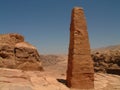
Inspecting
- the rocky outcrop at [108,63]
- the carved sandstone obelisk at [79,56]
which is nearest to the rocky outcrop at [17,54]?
the carved sandstone obelisk at [79,56]

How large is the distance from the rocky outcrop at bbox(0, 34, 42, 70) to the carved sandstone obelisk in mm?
3251

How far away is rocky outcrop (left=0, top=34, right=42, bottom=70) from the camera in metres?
10.5

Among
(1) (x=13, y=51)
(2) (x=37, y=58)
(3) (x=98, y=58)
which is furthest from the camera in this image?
(3) (x=98, y=58)

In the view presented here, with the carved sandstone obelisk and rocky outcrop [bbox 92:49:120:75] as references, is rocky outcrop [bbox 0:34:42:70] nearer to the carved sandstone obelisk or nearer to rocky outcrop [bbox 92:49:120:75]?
the carved sandstone obelisk

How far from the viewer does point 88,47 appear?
8453 millimetres

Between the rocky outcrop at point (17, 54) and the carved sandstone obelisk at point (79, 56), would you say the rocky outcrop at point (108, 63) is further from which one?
the carved sandstone obelisk at point (79, 56)

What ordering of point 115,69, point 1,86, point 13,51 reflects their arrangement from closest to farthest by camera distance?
point 1,86, point 13,51, point 115,69

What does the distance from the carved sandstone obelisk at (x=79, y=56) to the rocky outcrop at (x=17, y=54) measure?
10.7 ft

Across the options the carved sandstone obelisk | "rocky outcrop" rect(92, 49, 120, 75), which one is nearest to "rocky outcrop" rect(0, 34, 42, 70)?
the carved sandstone obelisk

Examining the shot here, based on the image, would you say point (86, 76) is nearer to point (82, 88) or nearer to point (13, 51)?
point (82, 88)

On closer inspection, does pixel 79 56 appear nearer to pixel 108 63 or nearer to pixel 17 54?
pixel 17 54

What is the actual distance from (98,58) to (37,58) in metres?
7.78

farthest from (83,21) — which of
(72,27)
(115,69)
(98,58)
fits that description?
(98,58)

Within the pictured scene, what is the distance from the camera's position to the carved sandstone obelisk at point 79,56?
827 centimetres
